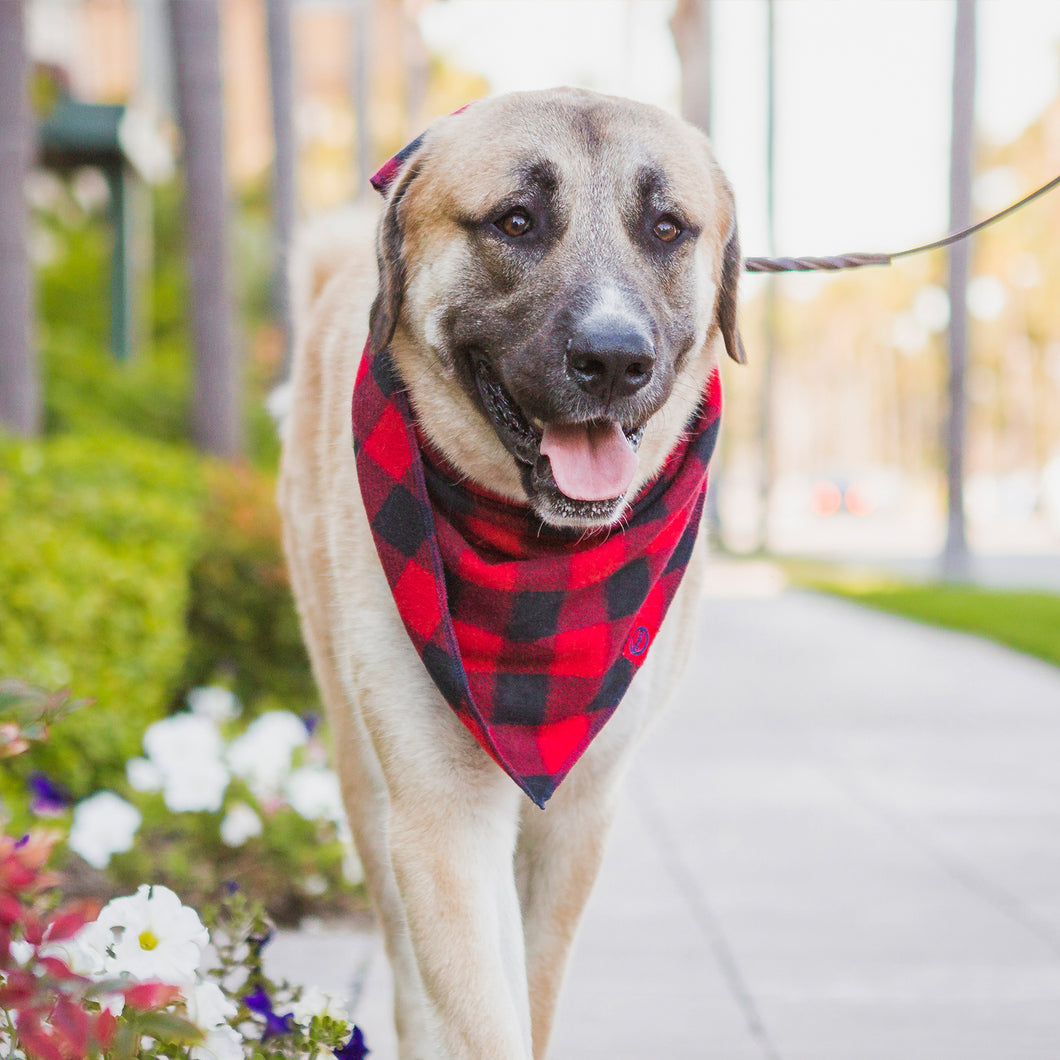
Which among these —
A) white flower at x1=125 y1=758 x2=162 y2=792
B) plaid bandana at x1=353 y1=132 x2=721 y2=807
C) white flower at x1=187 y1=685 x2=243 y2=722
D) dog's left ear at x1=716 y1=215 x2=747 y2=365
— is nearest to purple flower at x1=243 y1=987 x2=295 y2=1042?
plaid bandana at x1=353 y1=132 x2=721 y2=807

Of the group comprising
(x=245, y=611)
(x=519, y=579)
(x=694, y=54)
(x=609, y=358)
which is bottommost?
(x=245, y=611)

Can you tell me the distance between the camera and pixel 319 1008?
2309mm

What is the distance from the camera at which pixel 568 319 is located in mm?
2420

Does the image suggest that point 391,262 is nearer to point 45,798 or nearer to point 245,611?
point 45,798

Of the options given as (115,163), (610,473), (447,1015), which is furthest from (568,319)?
(115,163)

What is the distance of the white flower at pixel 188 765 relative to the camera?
14.0ft

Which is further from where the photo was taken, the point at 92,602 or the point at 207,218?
the point at 207,218

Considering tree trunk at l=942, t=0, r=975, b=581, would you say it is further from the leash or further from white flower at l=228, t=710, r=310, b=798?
the leash

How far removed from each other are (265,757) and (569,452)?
7.85 ft

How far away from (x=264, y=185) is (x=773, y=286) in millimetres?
11570

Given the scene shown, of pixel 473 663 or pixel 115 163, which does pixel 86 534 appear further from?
pixel 115 163

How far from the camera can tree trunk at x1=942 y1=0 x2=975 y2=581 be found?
54.0ft

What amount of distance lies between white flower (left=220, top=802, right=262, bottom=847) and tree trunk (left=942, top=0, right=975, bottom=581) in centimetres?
1389

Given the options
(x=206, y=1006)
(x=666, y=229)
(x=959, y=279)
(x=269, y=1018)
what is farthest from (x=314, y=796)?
(x=959, y=279)
